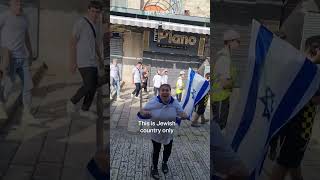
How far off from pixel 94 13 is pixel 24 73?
0.76m

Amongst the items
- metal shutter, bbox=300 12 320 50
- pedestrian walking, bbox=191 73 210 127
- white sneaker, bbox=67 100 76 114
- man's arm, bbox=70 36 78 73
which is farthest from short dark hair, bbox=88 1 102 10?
metal shutter, bbox=300 12 320 50

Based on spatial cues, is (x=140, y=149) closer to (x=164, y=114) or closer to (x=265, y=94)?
(x=164, y=114)

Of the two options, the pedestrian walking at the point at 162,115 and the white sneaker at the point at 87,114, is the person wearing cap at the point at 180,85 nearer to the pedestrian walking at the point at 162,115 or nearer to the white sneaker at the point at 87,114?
the pedestrian walking at the point at 162,115

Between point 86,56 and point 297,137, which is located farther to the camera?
point 297,137

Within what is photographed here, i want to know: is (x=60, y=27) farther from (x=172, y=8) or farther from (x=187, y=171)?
(x=187, y=171)

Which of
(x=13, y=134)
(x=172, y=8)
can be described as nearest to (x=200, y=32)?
(x=172, y=8)

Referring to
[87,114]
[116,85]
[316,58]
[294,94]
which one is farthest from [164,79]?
[316,58]

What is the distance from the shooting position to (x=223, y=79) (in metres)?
4.02

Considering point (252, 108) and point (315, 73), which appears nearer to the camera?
point (315, 73)

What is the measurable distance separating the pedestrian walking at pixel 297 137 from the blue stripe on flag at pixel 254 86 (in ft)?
1.10

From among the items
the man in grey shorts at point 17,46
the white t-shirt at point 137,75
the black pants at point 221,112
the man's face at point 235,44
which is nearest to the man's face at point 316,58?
the man's face at point 235,44

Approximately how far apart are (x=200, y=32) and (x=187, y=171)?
1.16 meters

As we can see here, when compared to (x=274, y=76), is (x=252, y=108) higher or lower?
lower

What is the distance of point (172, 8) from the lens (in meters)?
3.69
